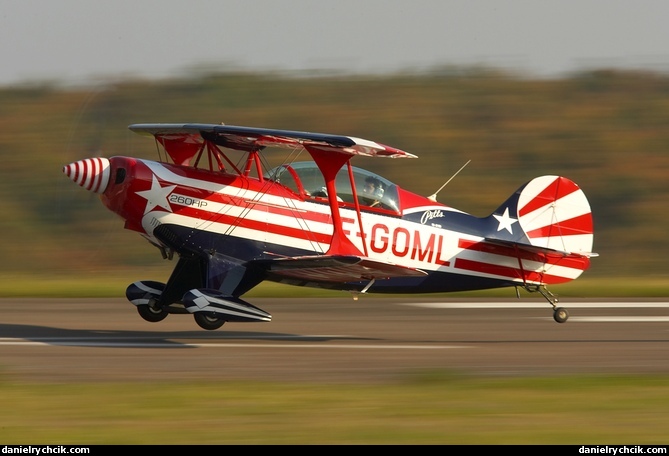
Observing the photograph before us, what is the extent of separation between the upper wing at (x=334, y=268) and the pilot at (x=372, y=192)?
1.15 meters

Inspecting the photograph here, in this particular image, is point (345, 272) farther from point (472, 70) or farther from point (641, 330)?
point (472, 70)

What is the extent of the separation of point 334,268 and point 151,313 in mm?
2970

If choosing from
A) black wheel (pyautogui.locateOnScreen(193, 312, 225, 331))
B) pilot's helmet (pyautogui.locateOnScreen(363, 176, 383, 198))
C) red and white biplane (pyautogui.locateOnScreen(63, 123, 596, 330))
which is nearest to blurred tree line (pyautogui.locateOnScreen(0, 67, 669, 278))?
red and white biplane (pyautogui.locateOnScreen(63, 123, 596, 330))

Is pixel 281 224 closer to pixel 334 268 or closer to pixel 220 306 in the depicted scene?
pixel 334 268

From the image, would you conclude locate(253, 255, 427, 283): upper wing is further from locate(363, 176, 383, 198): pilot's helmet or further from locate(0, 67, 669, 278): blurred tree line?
locate(0, 67, 669, 278): blurred tree line

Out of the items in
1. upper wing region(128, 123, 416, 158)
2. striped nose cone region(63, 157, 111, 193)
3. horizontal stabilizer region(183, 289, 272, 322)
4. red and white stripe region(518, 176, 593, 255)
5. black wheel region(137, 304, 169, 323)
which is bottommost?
horizontal stabilizer region(183, 289, 272, 322)

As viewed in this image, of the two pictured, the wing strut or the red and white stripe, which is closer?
the wing strut

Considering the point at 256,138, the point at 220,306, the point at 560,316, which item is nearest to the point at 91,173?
the point at 256,138

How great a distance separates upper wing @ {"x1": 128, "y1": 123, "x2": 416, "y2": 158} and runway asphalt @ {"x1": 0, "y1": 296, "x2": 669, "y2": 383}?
2416 mm

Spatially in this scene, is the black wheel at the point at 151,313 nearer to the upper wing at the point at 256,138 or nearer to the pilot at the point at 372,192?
the upper wing at the point at 256,138

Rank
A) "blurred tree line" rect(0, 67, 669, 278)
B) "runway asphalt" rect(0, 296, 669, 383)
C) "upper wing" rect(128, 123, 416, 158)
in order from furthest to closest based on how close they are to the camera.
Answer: "blurred tree line" rect(0, 67, 669, 278), "upper wing" rect(128, 123, 416, 158), "runway asphalt" rect(0, 296, 669, 383)

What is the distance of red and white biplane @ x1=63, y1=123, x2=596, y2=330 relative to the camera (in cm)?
1174

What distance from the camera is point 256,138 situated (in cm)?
1211

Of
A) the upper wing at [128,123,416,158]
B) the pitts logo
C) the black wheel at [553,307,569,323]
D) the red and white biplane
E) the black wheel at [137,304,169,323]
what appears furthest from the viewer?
the black wheel at [553,307,569,323]
